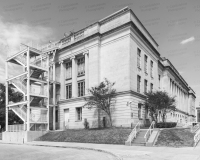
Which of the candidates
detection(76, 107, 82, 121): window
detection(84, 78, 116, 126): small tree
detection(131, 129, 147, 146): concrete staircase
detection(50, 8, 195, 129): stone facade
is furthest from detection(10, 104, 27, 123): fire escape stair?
detection(131, 129, 147, 146): concrete staircase

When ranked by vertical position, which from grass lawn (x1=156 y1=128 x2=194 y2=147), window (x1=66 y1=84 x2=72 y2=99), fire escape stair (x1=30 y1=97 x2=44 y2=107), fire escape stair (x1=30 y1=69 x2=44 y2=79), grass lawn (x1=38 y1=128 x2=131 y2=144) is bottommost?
grass lawn (x1=38 y1=128 x2=131 y2=144)

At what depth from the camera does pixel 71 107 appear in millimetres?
36094

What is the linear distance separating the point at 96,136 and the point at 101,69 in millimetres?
12633

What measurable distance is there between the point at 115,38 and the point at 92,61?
5.07 metres

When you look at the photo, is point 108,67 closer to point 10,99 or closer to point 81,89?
point 81,89

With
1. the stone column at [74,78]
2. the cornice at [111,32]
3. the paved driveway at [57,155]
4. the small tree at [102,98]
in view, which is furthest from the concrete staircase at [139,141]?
A: the stone column at [74,78]

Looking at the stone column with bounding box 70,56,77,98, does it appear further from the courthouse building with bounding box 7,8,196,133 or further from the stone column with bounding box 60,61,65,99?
the stone column with bounding box 60,61,65,99

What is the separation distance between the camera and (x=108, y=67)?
32.7m

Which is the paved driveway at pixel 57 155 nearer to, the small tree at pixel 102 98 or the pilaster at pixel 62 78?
the small tree at pixel 102 98

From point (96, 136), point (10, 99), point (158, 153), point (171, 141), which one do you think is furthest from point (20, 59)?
point (158, 153)

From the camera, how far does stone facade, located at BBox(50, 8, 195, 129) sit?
100 ft

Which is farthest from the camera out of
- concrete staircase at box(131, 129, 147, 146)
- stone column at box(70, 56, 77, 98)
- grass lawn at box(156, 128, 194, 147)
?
stone column at box(70, 56, 77, 98)

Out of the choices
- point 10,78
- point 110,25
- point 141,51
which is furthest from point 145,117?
point 10,78

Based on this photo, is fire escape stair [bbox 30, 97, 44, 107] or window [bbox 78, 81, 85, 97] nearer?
fire escape stair [bbox 30, 97, 44, 107]
